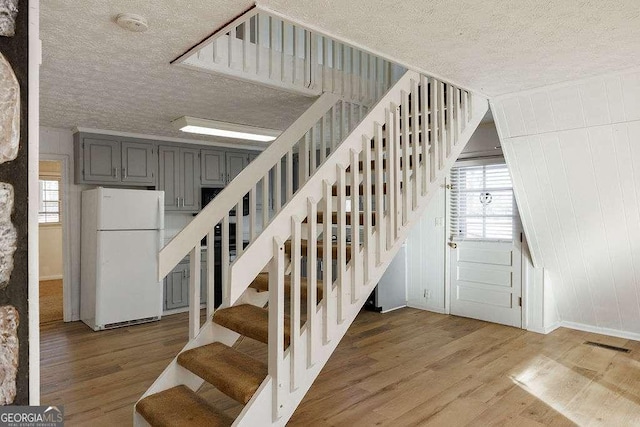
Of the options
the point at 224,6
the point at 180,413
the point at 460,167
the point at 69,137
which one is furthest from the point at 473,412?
the point at 69,137

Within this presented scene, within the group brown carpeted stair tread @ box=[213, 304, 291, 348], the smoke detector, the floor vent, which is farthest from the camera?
the floor vent

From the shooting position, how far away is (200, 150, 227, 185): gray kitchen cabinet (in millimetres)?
5598

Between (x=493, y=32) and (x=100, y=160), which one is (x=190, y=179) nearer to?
(x=100, y=160)

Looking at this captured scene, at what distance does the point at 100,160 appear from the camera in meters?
4.78

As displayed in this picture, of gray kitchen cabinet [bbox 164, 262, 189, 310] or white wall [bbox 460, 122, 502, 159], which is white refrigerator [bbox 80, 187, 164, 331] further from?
white wall [bbox 460, 122, 502, 159]

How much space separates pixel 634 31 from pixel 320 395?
9.18 feet

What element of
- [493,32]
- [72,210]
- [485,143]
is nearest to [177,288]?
[72,210]

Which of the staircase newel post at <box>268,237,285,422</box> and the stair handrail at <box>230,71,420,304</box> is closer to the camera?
the stair handrail at <box>230,71,420,304</box>

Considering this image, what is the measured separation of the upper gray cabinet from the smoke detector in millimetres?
3216

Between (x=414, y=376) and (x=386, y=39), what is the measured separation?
2544mm

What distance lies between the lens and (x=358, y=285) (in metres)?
2.33

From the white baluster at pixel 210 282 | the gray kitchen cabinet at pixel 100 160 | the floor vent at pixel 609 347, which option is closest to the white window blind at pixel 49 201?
the gray kitchen cabinet at pixel 100 160

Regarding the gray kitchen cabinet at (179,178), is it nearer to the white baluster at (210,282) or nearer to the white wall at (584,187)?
the white baluster at (210,282)

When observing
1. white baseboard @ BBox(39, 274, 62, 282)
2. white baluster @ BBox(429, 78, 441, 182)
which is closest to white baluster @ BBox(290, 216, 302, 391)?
white baluster @ BBox(429, 78, 441, 182)
